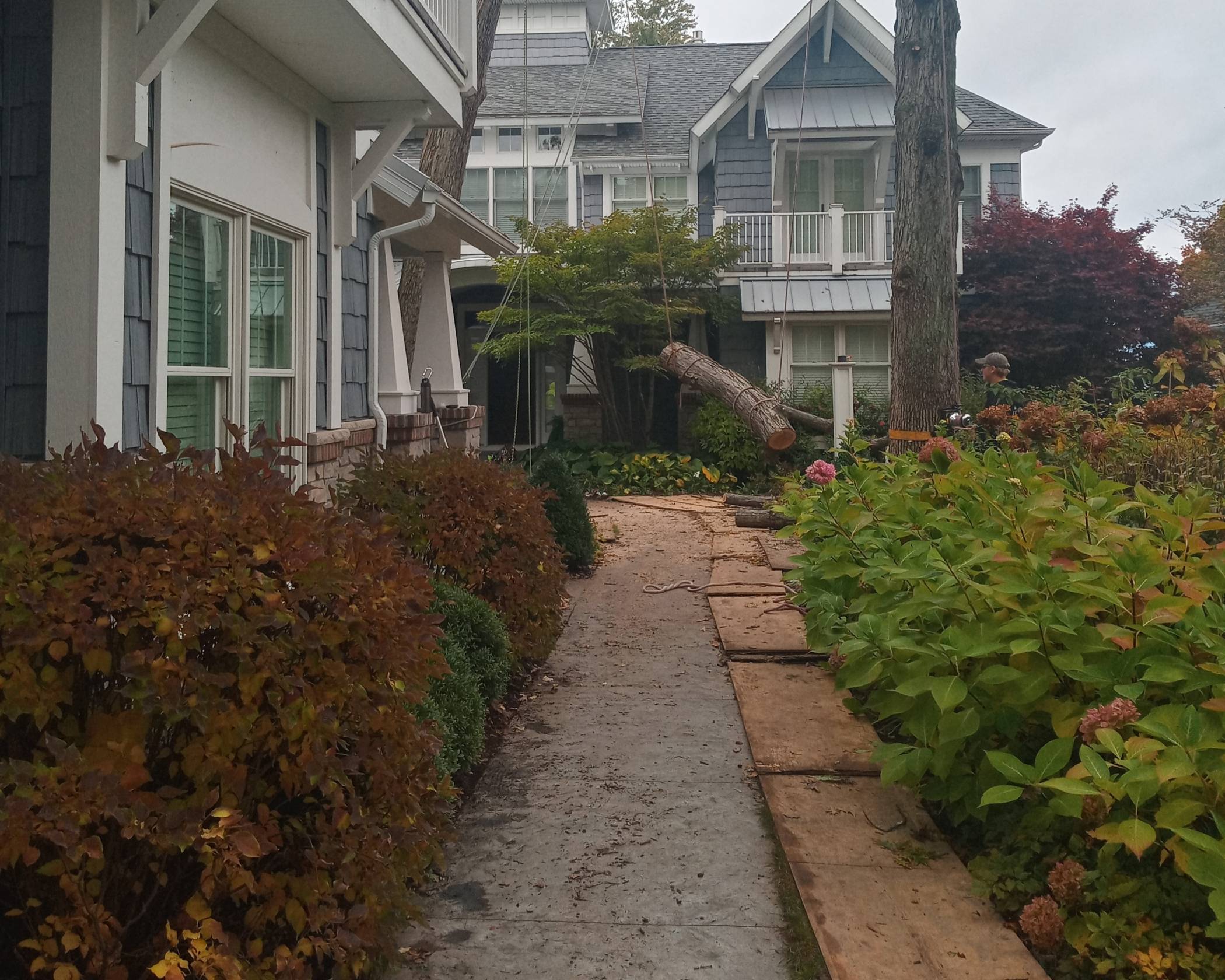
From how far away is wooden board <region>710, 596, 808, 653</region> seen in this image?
575 centimetres

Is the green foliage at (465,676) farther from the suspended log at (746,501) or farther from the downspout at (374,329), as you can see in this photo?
the suspended log at (746,501)

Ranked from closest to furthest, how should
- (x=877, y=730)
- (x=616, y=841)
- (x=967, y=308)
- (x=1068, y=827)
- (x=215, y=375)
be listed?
1. (x=1068, y=827)
2. (x=616, y=841)
3. (x=877, y=730)
4. (x=215, y=375)
5. (x=967, y=308)

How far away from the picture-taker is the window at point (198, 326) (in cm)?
496

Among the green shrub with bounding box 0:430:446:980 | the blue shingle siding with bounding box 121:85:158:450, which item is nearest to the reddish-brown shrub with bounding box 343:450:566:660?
the blue shingle siding with bounding box 121:85:158:450

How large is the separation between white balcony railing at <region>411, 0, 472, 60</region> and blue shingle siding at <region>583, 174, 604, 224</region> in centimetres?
1178

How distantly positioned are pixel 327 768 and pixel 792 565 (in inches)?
249

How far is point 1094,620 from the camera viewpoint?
3119 millimetres

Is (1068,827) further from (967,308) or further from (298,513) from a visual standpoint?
(967,308)

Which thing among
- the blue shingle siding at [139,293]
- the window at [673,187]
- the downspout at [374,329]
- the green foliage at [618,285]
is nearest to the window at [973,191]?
the window at [673,187]

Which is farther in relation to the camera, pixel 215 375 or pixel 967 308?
pixel 967 308

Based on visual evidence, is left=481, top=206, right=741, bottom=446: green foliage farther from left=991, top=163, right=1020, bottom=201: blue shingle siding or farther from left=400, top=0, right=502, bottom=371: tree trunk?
left=991, top=163, right=1020, bottom=201: blue shingle siding

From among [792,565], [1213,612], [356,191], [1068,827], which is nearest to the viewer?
[1213,612]

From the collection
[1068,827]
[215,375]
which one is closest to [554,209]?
[215,375]

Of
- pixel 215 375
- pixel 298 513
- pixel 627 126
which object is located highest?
pixel 627 126
